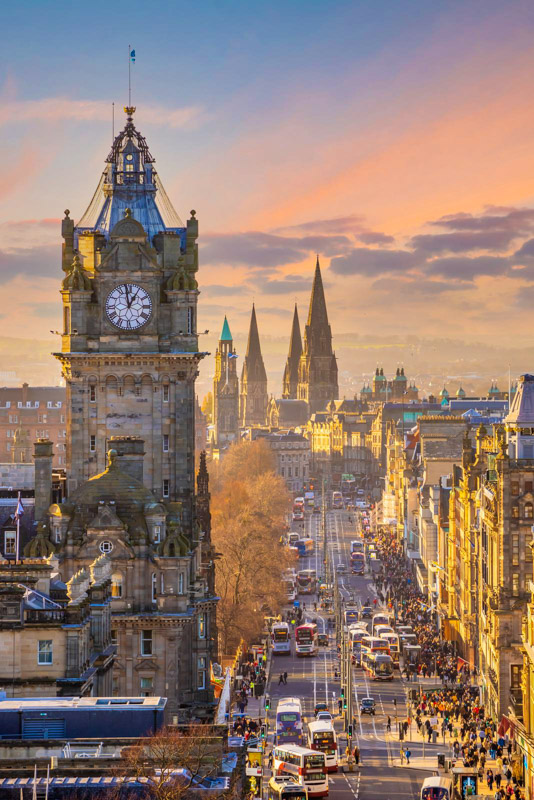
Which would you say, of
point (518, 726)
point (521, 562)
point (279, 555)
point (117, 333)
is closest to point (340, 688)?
point (521, 562)

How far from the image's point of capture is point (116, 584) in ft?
292

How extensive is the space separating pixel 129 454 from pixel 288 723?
2205 cm

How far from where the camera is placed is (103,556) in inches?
3447

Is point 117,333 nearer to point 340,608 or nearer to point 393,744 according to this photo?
point 393,744

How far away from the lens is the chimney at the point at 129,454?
9456 centimetres

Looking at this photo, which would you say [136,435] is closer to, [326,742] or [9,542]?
[9,542]

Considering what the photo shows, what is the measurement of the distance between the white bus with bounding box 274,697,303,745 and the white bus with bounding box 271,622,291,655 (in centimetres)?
3503

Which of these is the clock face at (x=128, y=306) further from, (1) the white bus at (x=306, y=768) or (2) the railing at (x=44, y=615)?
(2) the railing at (x=44, y=615)

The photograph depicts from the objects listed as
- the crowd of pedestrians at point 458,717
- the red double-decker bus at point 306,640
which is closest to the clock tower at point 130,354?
the crowd of pedestrians at point 458,717

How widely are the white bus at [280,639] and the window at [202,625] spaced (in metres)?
50.9

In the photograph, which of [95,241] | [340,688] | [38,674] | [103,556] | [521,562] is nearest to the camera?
[38,674]

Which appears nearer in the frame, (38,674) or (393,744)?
(38,674)

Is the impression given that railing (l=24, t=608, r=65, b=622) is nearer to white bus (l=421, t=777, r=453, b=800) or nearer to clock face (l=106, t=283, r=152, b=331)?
white bus (l=421, t=777, r=453, b=800)

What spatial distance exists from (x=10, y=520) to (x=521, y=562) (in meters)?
35.2
